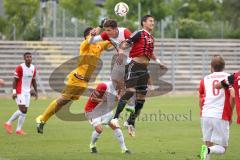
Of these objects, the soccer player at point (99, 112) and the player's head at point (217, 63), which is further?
the soccer player at point (99, 112)

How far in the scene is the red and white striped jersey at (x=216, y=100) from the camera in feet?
39.8

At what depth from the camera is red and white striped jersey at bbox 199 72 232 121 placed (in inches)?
477

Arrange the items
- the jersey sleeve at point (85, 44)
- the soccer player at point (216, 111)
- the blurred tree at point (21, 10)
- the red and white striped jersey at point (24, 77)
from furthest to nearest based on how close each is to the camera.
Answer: the blurred tree at point (21, 10)
the red and white striped jersey at point (24, 77)
the jersey sleeve at point (85, 44)
the soccer player at point (216, 111)

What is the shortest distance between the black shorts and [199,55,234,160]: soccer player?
466cm

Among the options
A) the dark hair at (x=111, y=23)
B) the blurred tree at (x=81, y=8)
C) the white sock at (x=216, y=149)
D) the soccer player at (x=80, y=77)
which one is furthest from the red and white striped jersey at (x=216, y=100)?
the blurred tree at (x=81, y=8)

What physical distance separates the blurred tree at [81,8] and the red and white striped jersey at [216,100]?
35.9 metres

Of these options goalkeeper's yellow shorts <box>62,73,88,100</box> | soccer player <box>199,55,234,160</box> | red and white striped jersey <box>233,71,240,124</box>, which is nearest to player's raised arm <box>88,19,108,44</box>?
goalkeeper's yellow shorts <box>62,73,88,100</box>

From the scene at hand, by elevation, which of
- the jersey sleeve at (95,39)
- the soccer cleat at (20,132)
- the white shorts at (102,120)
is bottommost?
the soccer cleat at (20,132)

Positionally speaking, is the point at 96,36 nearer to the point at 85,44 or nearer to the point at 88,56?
the point at 85,44

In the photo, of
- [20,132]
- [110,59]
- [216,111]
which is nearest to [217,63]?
[216,111]

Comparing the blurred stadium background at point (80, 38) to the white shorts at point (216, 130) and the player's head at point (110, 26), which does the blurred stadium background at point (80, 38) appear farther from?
the white shorts at point (216, 130)

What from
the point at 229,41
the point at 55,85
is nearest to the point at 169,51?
the point at 229,41

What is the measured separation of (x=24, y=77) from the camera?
1984cm

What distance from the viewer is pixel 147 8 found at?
5000 centimetres
